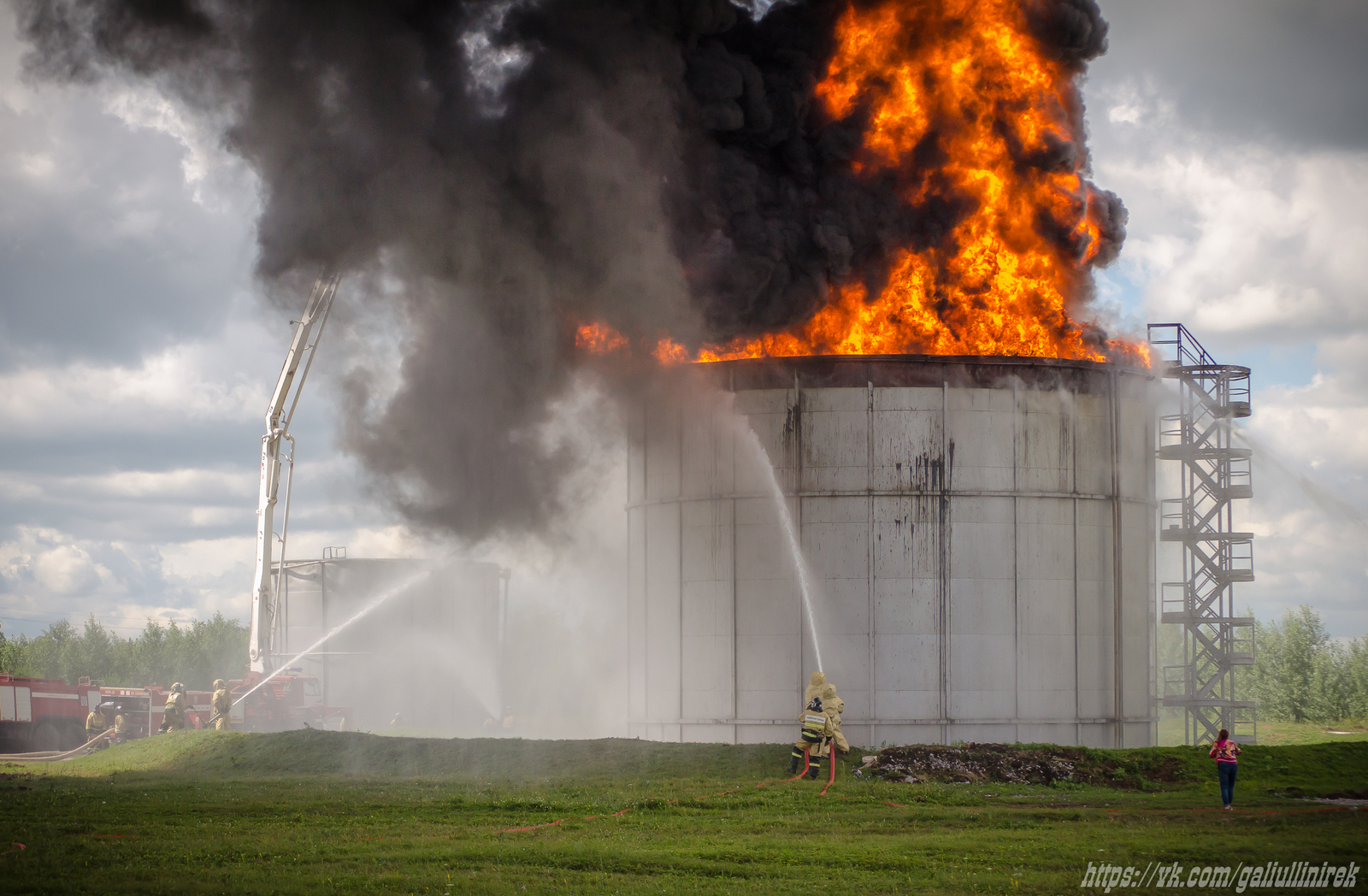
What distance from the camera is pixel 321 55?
90.5ft

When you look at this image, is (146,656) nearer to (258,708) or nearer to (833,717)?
(258,708)

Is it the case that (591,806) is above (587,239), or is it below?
below

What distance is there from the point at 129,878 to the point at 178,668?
367 ft

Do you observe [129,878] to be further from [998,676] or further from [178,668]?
[178,668]

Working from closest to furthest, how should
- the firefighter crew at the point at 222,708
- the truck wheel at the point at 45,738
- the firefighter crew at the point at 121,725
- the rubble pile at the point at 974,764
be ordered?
the rubble pile at the point at 974,764
the firefighter crew at the point at 222,708
the firefighter crew at the point at 121,725
the truck wheel at the point at 45,738

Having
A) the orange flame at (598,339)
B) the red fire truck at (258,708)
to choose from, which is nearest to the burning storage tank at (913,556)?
the orange flame at (598,339)

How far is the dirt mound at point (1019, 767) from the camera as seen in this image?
73.5ft

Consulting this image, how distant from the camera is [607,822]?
1756 cm

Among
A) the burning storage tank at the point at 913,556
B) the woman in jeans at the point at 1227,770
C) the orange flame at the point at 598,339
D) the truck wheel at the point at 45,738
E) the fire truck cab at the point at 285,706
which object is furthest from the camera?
the fire truck cab at the point at 285,706

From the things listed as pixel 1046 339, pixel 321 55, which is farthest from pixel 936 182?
pixel 321 55

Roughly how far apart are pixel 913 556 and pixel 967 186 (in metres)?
10.6

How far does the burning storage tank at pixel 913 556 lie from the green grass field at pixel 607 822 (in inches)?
176

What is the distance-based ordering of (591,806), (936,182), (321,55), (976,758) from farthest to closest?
(936,182) → (321,55) → (976,758) → (591,806)

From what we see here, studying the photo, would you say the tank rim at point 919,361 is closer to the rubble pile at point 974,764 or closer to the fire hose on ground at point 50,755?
the rubble pile at point 974,764
